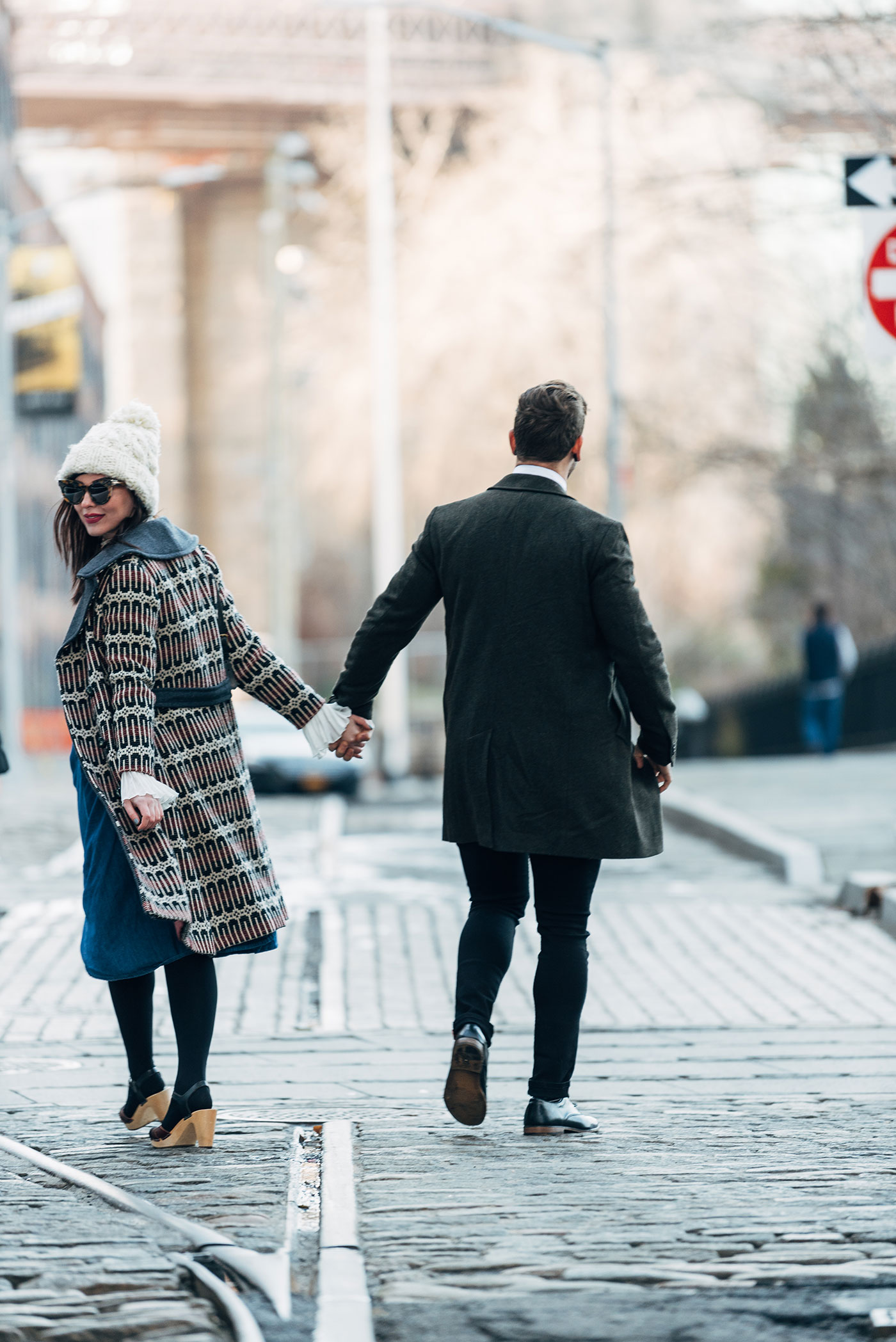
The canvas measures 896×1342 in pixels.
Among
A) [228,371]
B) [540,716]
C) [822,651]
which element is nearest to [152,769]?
[540,716]

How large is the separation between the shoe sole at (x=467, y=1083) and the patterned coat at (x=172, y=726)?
0.58 meters

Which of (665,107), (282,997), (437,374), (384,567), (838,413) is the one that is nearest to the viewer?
(282,997)

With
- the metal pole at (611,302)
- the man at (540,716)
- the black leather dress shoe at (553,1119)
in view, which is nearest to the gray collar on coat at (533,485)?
the man at (540,716)

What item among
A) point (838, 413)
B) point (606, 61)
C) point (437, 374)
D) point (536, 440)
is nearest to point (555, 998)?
point (536, 440)

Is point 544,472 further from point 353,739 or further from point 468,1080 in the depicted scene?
point 468,1080

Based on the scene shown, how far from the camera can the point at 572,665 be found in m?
5.24

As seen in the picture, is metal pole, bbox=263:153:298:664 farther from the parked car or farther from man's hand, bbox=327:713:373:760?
man's hand, bbox=327:713:373:760

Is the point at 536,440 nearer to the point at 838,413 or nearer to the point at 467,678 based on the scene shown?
the point at 467,678

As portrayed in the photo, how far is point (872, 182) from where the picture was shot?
8.77m

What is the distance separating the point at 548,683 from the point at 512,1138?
1189mm

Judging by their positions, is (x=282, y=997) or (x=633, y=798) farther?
(x=282, y=997)

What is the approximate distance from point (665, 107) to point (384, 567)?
8685 millimetres

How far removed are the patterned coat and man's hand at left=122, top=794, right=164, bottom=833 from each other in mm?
56

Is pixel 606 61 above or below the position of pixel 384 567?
above
